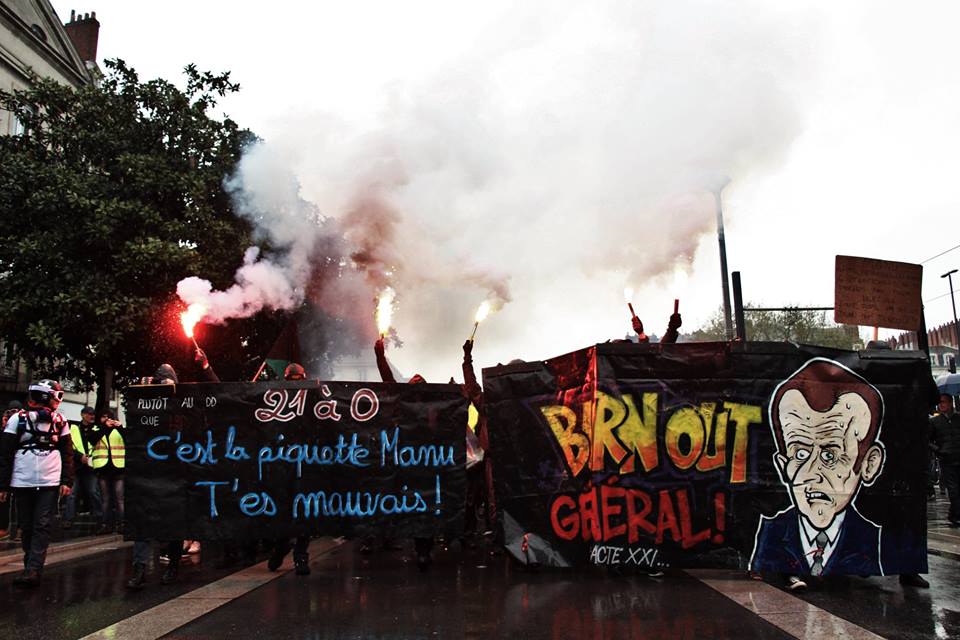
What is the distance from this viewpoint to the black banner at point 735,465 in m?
5.59

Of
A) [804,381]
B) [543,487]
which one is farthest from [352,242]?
[804,381]

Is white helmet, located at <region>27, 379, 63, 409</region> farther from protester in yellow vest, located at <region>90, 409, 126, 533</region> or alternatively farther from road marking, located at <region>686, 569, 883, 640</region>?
road marking, located at <region>686, 569, 883, 640</region>

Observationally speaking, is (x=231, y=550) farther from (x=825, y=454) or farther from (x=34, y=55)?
(x=34, y=55)

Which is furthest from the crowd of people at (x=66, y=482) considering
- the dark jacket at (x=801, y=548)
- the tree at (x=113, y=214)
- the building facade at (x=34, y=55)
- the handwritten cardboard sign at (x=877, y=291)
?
the building facade at (x=34, y=55)

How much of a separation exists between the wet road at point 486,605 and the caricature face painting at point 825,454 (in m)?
0.66

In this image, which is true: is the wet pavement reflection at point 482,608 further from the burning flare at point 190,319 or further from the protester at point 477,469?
the burning flare at point 190,319

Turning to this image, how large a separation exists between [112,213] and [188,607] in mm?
9626

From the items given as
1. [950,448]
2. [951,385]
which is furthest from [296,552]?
[951,385]

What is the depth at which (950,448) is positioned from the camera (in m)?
8.93

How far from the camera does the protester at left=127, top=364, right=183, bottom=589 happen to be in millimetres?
5906

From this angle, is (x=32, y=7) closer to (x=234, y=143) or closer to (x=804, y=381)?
(x=234, y=143)

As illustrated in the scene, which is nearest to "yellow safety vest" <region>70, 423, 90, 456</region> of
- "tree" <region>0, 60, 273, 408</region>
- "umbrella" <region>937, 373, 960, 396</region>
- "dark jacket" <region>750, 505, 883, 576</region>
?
"tree" <region>0, 60, 273, 408</region>

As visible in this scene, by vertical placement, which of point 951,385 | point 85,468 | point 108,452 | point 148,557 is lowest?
point 148,557

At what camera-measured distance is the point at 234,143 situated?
14.5 meters
